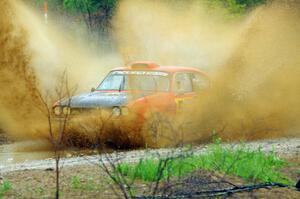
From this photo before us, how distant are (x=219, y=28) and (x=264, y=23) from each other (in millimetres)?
4455

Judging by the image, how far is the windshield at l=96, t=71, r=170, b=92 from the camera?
51.5 ft

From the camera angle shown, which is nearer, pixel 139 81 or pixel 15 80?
pixel 139 81

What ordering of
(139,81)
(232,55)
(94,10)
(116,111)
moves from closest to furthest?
(116,111), (139,81), (232,55), (94,10)

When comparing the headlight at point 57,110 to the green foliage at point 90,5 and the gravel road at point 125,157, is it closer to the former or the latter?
the gravel road at point 125,157

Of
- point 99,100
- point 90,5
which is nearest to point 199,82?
point 99,100

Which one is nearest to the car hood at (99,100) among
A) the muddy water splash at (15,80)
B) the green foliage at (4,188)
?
the muddy water splash at (15,80)

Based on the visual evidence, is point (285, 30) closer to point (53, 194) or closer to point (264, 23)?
point (264, 23)

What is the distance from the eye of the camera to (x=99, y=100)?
1498cm

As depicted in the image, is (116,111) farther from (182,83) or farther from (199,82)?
(199,82)

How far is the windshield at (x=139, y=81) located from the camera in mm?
15711

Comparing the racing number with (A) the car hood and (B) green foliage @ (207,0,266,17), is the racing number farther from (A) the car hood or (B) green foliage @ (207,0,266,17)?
(B) green foliage @ (207,0,266,17)

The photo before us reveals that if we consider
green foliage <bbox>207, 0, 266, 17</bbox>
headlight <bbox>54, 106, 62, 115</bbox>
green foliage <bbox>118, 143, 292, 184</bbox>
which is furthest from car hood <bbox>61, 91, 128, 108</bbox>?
green foliage <bbox>207, 0, 266, 17</bbox>

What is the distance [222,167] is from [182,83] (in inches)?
281

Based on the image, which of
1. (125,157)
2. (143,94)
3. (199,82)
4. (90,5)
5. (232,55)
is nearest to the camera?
(125,157)
